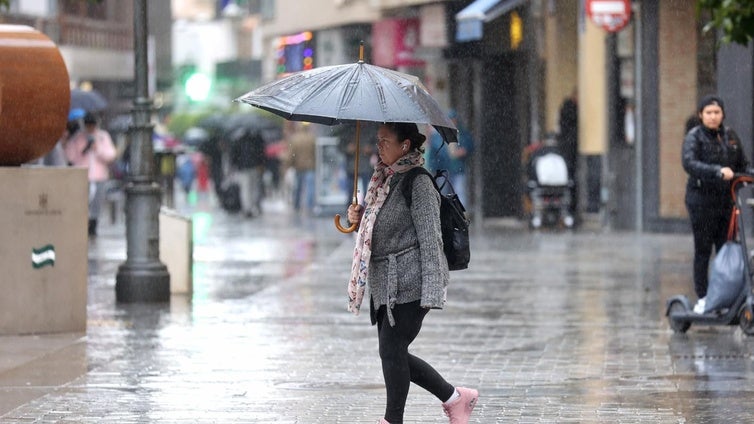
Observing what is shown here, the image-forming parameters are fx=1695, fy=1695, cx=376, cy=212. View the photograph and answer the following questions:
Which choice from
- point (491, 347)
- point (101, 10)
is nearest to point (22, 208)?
point (491, 347)

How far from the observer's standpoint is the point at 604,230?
2538 centimetres

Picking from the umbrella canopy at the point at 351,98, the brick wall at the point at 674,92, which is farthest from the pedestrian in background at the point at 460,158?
the umbrella canopy at the point at 351,98

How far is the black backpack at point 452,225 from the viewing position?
7793 mm

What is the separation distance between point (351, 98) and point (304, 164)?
26.6 meters

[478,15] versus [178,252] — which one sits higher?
[478,15]

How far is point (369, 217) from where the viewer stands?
25.6 ft

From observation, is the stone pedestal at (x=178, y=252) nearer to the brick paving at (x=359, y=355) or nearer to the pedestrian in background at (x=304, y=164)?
the brick paving at (x=359, y=355)

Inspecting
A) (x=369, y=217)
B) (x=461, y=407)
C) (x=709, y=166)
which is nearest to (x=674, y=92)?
(x=709, y=166)

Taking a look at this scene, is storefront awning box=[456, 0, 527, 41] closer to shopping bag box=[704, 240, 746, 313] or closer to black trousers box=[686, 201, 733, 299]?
black trousers box=[686, 201, 733, 299]

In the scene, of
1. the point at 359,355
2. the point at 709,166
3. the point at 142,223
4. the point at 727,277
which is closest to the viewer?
the point at 359,355

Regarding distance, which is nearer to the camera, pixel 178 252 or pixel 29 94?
pixel 29 94

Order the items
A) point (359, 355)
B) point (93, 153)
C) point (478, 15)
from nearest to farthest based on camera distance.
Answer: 1. point (359, 355)
2. point (93, 153)
3. point (478, 15)

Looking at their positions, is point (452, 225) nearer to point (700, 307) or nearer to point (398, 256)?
point (398, 256)

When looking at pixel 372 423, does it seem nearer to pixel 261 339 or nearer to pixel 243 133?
pixel 261 339
